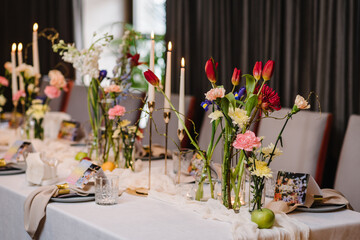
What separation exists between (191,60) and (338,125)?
155 cm

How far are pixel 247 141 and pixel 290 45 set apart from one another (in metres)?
2.00

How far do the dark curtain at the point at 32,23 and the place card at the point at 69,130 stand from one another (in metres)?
2.35

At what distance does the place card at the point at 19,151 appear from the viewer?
2518mm

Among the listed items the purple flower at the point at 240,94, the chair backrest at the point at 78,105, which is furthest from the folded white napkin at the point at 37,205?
the chair backrest at the point at 78,105

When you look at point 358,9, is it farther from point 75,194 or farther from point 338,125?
point 75,194

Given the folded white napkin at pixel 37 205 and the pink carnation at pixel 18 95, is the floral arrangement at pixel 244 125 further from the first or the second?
the pink carnation at pixel 18 95

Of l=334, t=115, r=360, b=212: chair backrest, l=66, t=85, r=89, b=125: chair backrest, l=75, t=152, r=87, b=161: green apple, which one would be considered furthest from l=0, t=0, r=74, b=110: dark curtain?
l=334, t=115, r=360, b=212: chair backrest

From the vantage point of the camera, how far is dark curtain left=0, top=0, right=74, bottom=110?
566 cm

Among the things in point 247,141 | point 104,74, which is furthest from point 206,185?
point 104,74

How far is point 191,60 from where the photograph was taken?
441cm

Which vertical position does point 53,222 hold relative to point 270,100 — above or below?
below

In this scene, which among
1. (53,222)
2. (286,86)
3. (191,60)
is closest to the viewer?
(53,222)

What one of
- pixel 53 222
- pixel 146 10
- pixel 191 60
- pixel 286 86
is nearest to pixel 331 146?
pixel 286 86

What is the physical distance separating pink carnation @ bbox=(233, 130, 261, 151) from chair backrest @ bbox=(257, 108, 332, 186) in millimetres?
1161
